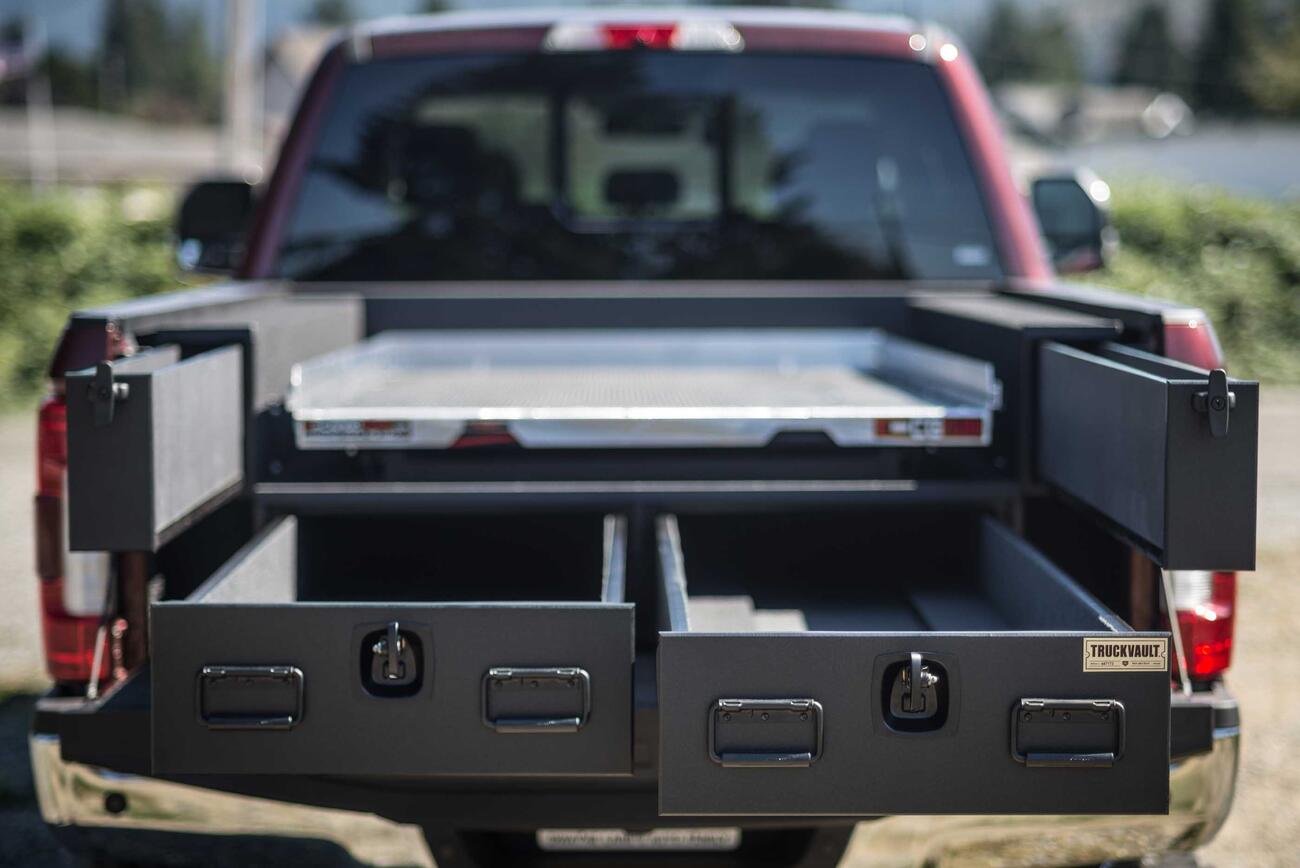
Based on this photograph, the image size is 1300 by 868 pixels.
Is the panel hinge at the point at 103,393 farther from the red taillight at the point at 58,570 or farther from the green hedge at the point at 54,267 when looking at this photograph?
the green hedge at the point at 54,267

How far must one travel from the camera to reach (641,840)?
8.76 ft

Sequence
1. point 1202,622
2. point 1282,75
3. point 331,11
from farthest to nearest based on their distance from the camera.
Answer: point 331,11
point 1282,75
point 1202,622

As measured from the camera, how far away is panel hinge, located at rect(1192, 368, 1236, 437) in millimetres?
2219

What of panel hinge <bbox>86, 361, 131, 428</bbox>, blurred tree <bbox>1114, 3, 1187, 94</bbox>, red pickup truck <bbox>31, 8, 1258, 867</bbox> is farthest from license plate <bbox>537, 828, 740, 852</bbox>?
blurred tree <bbox>1114, 3, 1187, 94</bbox>

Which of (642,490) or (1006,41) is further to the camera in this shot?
(1006,41)

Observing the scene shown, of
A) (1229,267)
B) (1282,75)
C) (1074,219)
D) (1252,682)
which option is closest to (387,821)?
(1074,219)

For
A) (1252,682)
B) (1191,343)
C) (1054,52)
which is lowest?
(1252,682)

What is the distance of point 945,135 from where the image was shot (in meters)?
3.99

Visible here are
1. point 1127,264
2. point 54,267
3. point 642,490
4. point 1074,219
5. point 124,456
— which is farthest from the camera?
point 1127,264

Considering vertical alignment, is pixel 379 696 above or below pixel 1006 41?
below

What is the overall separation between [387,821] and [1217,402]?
4.73 ft

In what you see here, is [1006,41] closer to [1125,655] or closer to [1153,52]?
[1153,52]

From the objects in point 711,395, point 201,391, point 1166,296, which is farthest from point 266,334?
point 1166,296

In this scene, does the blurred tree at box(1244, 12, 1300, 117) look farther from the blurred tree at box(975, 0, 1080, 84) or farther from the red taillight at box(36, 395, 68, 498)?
the red taillight at box(36, 395, 68, 498)
